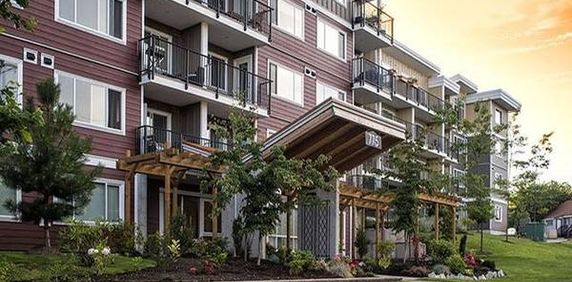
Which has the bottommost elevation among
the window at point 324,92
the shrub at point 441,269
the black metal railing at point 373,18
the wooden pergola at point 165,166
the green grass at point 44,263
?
the shrub at point 441,269

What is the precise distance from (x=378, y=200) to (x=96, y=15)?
13.8 m

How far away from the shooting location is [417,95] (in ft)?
129

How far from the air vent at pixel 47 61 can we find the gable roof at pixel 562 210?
196ft

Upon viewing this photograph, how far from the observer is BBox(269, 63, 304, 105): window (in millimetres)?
26516

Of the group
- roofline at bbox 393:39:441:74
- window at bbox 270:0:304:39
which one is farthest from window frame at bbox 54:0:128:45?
roofline at bbox 393:39:441:74

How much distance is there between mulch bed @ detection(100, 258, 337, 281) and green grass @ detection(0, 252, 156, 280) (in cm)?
37

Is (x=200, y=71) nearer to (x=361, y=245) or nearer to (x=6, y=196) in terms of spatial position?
(x=6, y=196)

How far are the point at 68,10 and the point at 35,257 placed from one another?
765 centimetres

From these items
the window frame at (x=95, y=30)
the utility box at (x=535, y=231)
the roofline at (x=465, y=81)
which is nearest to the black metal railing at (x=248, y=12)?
the window frame at (x=95, y=30)

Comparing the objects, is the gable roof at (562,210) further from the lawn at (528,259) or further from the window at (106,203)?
the window at (106,203)

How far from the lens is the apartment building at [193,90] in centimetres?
1730

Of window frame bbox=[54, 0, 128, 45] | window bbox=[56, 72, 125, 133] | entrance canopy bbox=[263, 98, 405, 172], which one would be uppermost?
window frame bbox=[54, 0, 128, 45]

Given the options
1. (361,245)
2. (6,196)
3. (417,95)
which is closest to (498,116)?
(417,95)

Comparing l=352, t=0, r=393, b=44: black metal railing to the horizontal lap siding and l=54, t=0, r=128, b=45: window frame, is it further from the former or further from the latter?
l=54, t=0, r=128, b=45: window frame
